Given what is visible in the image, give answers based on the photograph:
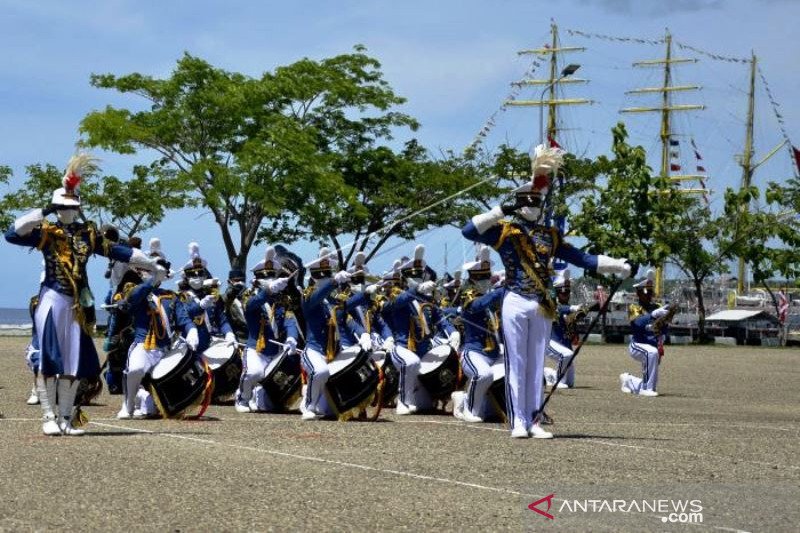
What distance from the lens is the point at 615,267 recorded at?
43.3ft

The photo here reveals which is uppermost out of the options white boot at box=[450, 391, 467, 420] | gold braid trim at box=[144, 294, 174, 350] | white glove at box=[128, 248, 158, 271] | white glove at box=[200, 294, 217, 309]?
white glove at box=[128, 248, 158, 271]

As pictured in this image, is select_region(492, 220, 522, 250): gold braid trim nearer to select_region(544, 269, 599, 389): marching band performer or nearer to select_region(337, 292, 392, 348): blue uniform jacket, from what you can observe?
select_region(337, 292, 392, 348): blue uniform jacket

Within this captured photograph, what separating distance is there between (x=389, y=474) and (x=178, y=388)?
5532mm

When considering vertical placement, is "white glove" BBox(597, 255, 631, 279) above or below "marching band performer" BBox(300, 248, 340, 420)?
above

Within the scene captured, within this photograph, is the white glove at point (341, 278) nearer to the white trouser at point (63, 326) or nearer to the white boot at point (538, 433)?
the white boot at point (538, 433)

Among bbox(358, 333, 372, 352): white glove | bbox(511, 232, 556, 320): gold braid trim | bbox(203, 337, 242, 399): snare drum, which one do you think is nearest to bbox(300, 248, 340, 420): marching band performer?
bbox(358, 333, 372, 352): white glove

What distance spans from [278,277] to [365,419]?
198 cm

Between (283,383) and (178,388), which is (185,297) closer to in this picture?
(283,383)

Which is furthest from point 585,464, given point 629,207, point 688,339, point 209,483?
point 688,339

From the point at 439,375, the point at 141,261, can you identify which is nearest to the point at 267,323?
the point at 439,375

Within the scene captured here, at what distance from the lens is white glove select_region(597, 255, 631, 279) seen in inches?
519

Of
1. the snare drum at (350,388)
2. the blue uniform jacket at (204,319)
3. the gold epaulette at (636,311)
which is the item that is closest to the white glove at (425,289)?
the snare drum at (350,388)

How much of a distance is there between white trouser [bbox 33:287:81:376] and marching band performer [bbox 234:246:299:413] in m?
4.35

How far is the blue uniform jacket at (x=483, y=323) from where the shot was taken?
1569 centimetres
